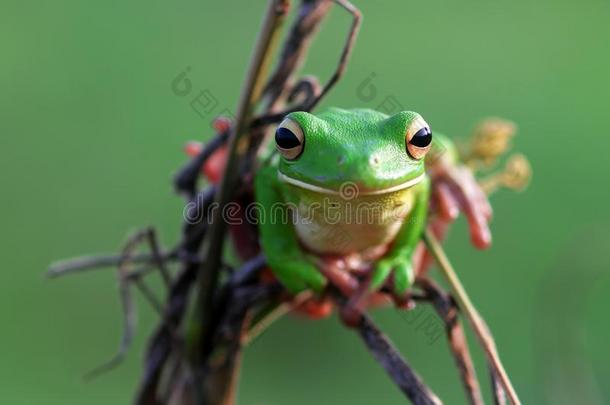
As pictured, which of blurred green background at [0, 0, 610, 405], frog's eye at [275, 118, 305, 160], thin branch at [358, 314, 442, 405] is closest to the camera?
thin branch at [358, 314, 442, 405]

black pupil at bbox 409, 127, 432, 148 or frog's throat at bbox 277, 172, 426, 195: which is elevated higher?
black pupil at bbox 409, 127, 432, 148

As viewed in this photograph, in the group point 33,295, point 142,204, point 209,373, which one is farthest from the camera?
point 142,204

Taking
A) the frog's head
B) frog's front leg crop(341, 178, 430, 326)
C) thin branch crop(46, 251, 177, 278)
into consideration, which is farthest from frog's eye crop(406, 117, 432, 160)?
thin branch crop(46, 251, 177, 278)

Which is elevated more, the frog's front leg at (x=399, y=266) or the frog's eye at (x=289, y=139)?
the frog's eye at (x=289, y=139)

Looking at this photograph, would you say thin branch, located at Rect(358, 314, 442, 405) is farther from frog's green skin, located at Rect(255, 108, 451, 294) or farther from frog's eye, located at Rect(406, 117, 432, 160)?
frog's eye, located at Rect(406, 117, 432, 160)

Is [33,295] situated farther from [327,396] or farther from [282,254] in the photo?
[282,254]

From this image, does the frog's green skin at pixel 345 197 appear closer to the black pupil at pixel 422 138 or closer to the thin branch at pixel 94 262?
the black pupil at pixel 422 138

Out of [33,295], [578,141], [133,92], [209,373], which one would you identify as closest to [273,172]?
[209,373]

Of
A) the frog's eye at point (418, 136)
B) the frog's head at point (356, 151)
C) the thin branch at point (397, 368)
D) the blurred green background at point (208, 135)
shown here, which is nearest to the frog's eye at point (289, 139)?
the frog's head at point (356, 151)
